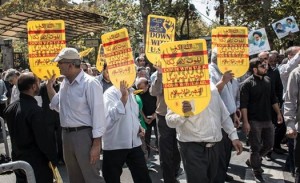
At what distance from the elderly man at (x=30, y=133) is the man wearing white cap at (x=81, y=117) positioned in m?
0.24

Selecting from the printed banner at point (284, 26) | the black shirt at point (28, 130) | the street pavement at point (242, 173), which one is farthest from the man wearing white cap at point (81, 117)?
the printed banner at point (284, 26)

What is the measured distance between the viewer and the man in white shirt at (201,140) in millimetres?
4555

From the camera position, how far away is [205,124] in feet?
15.0

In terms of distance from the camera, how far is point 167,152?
621 cm

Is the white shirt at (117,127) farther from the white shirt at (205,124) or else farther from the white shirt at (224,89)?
the white shirt at (224,89)

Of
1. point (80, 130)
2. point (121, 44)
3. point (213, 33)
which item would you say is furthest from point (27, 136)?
point (213, 33)

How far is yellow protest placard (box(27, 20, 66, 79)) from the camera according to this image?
550cm

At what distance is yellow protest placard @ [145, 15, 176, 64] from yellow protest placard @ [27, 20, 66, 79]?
1.24 m

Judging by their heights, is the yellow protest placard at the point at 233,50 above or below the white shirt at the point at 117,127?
above

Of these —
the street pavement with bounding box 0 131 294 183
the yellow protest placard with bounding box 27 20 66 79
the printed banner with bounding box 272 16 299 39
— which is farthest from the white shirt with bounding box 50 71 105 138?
the printed banner with bounding box 272 16 299 39

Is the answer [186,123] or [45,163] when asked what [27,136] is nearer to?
[45,163]

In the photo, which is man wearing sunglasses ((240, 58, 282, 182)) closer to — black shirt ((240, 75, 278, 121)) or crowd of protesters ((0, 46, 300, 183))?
black shirt ((240, 75, 278, 121))

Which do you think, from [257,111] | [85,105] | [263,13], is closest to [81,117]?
[85,105]

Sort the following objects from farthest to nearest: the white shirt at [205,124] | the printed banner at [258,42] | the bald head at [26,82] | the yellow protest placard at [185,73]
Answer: the printed banner at [258,42] → the bald head at [26,82] → the white shirt at [205,124] → the yellow protest placard at [185,73]
